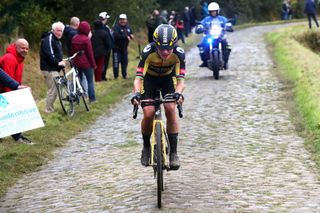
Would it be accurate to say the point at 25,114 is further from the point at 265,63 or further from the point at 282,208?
the point at 265,63

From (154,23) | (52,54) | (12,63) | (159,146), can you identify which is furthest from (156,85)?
(154,23)

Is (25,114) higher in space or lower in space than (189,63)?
higher

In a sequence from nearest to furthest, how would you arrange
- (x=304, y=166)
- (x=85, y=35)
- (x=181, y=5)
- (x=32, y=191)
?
(x=32, y=191) → (x=304, y=166) → (x=85, y=35) → (x=181, y=5)

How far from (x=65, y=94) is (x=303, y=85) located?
→ 6550 mm

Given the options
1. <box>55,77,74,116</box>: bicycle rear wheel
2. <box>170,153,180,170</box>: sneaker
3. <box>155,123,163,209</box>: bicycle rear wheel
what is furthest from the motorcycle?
<box>155,123,163,209</box>: bicycle rear wheel

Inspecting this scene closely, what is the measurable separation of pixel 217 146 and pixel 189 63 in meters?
15.6

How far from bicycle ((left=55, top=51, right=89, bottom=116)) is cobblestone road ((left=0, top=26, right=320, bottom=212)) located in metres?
A: 0.80

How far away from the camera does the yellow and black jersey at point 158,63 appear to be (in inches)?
377

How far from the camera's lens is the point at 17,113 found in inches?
442

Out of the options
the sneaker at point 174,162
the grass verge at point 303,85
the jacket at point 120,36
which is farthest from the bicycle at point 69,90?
the sneaker at point 174,162

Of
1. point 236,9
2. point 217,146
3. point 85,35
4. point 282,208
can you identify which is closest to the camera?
point 282,208

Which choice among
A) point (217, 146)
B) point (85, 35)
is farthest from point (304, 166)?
point (85, 35)

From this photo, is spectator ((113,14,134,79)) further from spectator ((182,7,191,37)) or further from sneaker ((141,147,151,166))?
spectator ((182,7,191,37))

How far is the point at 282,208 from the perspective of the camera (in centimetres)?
882
